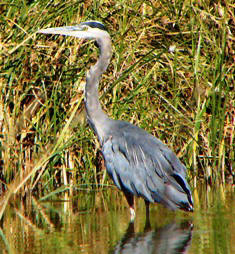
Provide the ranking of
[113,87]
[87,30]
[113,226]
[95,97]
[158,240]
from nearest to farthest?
[158,240]
[113,226]
[95,97]
[87,30]
[113,87]

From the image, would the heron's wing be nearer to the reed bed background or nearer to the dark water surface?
the dark water surface

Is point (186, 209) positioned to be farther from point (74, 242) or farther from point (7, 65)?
point (7, 65)

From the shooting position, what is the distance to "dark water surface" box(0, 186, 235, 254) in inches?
163

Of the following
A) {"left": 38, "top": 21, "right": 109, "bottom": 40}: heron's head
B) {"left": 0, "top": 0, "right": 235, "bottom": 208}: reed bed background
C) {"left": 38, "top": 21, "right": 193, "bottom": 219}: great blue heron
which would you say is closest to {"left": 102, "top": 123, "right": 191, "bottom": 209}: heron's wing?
{"left": 38, "top": 21, "right": 193, "bottom": 219}: great blue heron

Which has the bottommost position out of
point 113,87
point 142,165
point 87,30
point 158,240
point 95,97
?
point 158,240

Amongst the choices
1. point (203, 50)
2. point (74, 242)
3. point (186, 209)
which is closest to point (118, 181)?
point (186, 209)

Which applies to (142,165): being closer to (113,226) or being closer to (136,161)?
(136,161)

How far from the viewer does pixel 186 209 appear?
16.3ft

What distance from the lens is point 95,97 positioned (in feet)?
18.5

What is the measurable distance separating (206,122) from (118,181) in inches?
63.3

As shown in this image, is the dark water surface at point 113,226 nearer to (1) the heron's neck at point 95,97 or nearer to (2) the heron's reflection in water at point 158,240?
(2) the heron's reflection in water at point 158,240

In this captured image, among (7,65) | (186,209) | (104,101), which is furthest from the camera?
(104,101)

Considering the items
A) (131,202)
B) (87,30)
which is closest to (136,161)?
(131,202)

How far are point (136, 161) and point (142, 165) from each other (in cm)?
6
